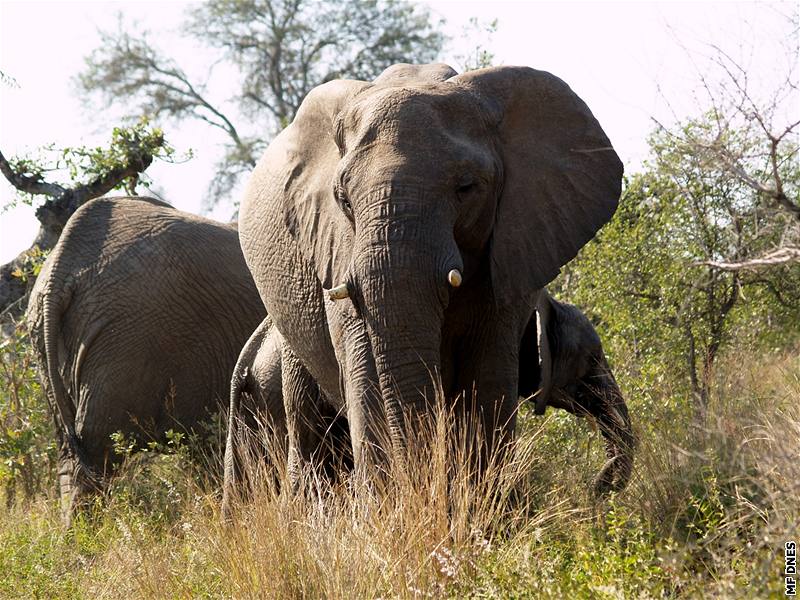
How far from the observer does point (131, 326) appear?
9555 millimetres

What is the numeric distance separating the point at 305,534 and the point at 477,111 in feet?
6.56

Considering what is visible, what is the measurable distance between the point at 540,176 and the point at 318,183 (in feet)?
3.35

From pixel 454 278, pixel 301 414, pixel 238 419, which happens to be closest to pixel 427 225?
pixel 454 278

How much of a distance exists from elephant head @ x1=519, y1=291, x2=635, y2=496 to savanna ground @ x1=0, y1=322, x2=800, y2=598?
43cm

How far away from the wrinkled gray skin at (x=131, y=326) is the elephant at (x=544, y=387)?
1.38 meters

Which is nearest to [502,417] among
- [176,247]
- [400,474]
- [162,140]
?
[400,474]

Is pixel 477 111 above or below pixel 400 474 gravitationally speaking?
above

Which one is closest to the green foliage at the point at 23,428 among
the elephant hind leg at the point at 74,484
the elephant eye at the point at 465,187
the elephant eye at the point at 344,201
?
the elephant hind leg at the point at 74,484

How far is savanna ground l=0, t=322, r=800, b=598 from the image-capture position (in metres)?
4.62

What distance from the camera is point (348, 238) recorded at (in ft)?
19.6

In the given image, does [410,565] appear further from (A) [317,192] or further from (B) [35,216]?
(B) [35,216]

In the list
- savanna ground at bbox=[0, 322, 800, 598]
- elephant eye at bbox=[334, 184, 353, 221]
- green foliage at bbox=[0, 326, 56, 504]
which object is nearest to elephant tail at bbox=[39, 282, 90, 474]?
green foliage at bbox=[0, 326, 56, 504]

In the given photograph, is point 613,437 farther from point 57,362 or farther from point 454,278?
point 57,362

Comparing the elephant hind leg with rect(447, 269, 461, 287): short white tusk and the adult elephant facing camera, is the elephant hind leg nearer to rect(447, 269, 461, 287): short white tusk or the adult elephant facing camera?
the adult elephant facing camera
